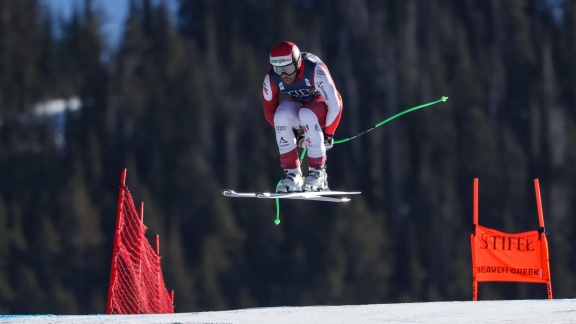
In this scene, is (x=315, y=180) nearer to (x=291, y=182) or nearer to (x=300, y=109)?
(x=291, y=182)

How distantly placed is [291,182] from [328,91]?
798 millimetres

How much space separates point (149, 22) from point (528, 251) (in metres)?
44.0

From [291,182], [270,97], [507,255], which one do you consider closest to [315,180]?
[291,182]

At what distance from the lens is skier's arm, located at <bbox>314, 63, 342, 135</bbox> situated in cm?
945

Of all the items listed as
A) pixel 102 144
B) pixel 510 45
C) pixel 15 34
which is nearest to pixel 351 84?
pixel 510 45

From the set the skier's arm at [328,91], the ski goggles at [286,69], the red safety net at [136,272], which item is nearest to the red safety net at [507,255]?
the skier's arm at [328,91]

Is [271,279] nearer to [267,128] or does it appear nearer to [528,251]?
[267,128]

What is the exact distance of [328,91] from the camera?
948cm

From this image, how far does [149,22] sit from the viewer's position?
5338 centimetres

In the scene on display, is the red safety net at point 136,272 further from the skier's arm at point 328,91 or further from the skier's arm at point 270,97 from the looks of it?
the skier's arm at point 328,91

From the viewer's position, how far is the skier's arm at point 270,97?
966 cm

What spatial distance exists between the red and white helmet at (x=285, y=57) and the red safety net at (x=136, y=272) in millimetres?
1440

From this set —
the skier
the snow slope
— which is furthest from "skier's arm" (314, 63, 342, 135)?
the snow slope

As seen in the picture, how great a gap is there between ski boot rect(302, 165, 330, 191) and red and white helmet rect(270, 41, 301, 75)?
0.93m
